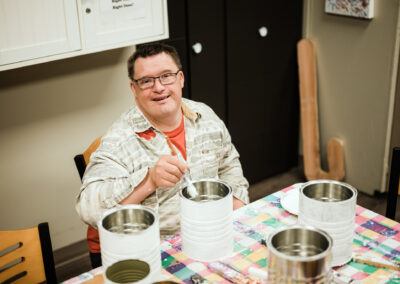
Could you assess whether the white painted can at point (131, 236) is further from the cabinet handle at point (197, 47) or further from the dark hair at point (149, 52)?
the cabinet handle at point (197, 47)

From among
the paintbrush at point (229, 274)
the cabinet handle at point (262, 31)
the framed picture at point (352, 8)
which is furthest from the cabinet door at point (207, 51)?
the paintbrush at point (229, 274)

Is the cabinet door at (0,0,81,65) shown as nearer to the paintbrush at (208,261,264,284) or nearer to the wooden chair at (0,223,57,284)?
the wooden chair at (0,223,57,284)

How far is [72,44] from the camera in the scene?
2.42m

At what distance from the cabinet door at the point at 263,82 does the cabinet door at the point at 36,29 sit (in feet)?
3.73

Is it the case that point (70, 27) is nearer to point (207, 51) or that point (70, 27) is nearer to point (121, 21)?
point (121, 21)

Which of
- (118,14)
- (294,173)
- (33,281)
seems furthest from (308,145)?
(33,281)

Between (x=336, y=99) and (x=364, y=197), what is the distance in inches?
26.4

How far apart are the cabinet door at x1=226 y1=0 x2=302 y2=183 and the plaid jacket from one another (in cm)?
117

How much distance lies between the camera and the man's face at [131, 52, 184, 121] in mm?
2010

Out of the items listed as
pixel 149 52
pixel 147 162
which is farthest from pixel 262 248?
pixel 149 52

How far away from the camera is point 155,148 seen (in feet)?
6.68

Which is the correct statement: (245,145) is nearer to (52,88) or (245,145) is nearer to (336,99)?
(336,99)

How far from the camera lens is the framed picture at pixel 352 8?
3129 mm

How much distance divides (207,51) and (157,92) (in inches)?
49.2
